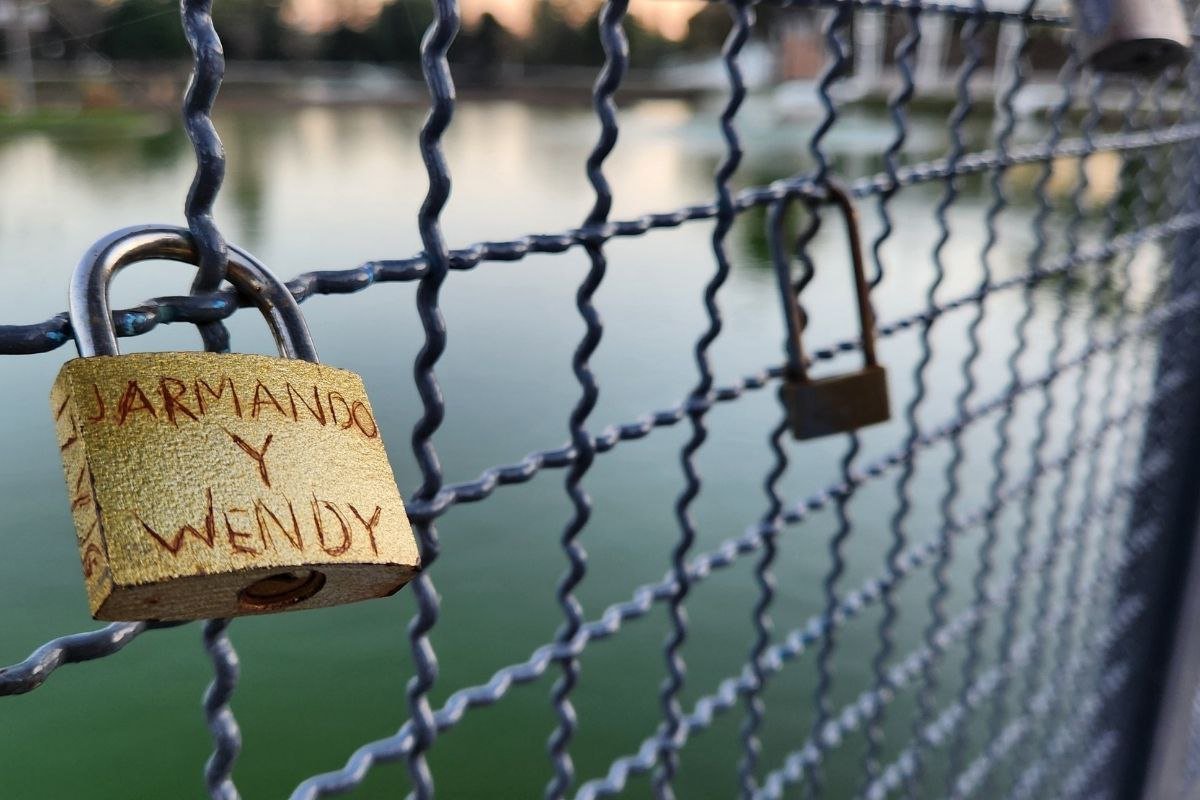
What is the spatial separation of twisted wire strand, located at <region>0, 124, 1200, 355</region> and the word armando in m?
0.04

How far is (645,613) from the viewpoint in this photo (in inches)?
26.4

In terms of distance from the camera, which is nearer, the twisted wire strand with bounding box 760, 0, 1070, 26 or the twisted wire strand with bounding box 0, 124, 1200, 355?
Result: the twisted wire strand with bounding box 0, 124, 1200, 355

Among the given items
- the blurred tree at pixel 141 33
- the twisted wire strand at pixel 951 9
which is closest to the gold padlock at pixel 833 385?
the twisted wire strand at pixel 951 9

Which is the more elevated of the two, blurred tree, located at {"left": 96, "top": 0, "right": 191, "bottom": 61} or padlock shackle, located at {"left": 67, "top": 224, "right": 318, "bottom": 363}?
blurred tree, located at {"left": 96, "top": 0, "right": 191, "bottom": 61}

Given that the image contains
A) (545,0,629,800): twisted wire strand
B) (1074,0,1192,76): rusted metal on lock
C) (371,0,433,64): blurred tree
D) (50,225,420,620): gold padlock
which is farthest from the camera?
(1074,0,1192,76): rusted metal on lock

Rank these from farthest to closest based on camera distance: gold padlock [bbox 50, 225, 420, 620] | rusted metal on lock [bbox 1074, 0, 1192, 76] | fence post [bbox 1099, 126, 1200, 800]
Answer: fence post [bbox 1099, 126, 1200, 800]
rusted metal on lock [bbox 1074, 0, 1192, 76]
gold padlock [bbox 50, 225, 420, 620]

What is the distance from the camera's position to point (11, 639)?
247 centimetres

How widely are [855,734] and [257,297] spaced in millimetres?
2810

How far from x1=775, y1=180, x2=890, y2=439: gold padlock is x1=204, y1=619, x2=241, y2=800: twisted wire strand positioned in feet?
1.35

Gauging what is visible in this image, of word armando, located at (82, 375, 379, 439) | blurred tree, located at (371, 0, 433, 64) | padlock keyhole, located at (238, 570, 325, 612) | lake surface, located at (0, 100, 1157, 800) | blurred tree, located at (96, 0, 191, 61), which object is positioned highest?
blurred tree, located at (371, 0, 433, 64)

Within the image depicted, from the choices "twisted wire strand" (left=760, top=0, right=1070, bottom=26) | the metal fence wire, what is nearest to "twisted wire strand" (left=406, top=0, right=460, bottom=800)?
the metal fence wire

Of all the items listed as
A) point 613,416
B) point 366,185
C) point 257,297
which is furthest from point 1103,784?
point 366,185

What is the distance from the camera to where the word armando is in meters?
0.29

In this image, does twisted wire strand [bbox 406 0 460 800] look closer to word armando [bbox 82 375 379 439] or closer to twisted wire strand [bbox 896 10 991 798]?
word armando [bbox 82 375 379 439]
